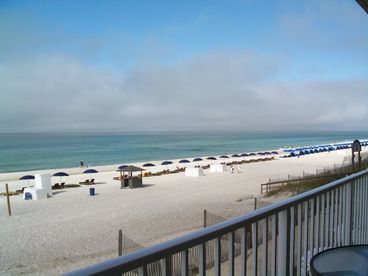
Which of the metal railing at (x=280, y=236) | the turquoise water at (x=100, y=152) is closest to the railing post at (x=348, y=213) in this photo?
the metal railing at (x=280, y=236)

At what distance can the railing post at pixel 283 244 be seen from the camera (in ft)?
6.66

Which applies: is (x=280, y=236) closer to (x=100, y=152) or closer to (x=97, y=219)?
(x=97, y=219)

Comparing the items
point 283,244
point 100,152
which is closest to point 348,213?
point 283,244

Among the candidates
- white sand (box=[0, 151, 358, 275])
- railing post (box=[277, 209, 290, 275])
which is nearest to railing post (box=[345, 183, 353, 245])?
railing post (box=[277, 209, 290, 275])

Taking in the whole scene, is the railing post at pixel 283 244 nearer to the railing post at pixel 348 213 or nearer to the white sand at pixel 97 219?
the railing post at pixel 348 213

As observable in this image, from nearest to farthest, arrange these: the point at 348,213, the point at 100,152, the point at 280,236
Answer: the point at 280,236 → the point at 348,213 → the point at 100,152

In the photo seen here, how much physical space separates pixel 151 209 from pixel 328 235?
453 inches

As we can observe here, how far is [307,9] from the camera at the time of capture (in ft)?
28.7

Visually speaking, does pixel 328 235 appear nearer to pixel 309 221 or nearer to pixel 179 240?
Result: pixel 309 221

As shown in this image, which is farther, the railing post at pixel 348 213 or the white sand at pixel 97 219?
the white sand at pixel 97 219

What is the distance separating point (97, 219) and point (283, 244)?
1145 cm

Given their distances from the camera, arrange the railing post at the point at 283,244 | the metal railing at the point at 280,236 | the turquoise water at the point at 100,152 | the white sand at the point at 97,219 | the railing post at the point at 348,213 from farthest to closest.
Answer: the turquoise water at the point at 100,152 < the white sand at the point at 97,219 < the railing post at the point at 348,213 < the railing post at the point at 283,244 < the metal railing at the point at 280,236

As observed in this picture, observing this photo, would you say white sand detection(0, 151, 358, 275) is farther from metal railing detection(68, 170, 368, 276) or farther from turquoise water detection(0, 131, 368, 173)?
turquoise water detection(0, 131, 368, 173)

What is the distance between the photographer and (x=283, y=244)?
6.86ft
